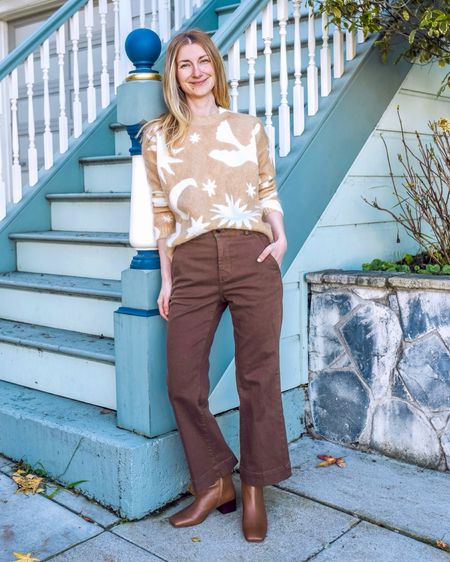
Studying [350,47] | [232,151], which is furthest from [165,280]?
[350,47]

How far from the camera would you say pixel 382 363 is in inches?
126

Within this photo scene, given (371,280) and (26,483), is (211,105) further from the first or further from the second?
(26,483)

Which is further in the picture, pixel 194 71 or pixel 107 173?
pixel 107 173

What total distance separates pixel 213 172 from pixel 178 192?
15cm

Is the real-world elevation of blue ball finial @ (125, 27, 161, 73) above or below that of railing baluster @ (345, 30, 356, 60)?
Result: below

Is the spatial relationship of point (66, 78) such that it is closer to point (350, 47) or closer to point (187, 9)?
point (187, 9)

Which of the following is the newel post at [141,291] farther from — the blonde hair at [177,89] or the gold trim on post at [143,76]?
the blonde hair at [177,89]

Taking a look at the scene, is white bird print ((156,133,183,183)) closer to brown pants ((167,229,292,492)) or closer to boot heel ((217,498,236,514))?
brown pants ((167,229,292,492))

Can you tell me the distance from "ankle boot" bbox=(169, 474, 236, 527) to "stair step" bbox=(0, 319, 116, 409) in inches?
26.1

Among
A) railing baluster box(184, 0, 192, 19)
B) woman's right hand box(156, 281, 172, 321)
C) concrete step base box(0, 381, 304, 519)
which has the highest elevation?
railing baluster box(184, 0, 192, 19)

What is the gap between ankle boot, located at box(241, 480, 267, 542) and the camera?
8.09 ft

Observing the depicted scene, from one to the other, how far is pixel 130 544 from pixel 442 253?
206cm

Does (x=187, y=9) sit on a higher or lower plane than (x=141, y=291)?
higher

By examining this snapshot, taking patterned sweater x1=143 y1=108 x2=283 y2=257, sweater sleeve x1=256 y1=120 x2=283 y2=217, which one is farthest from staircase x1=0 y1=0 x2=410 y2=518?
patterned sweater x1=143 y1=108 x2=283 y2=257
